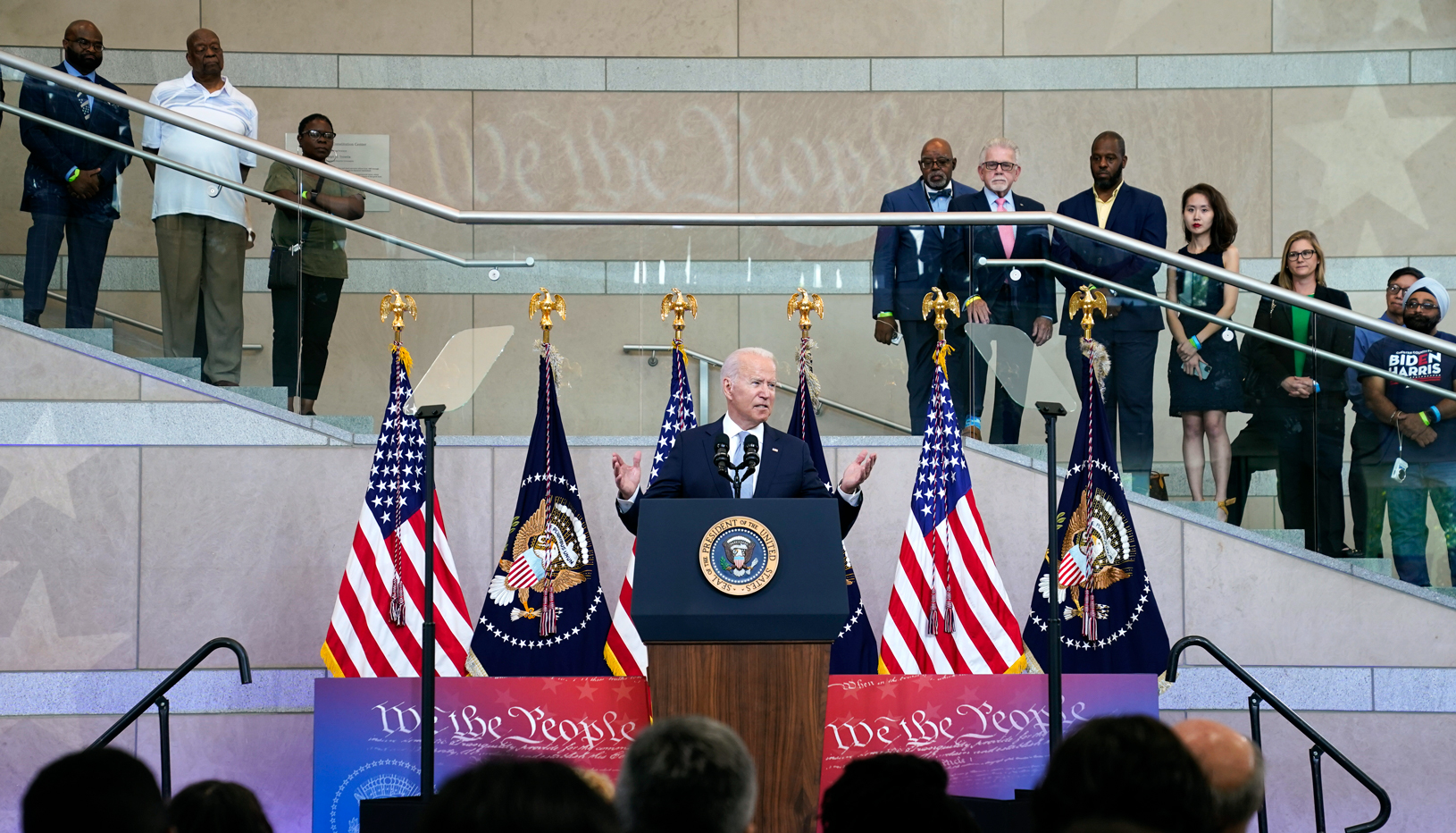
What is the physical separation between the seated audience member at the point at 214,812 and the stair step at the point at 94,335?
16.5ft

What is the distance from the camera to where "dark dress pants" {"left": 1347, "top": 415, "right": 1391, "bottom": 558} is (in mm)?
6512

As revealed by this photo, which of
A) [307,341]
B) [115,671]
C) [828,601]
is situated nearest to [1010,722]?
[828,601]

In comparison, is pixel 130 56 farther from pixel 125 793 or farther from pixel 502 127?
pixel 125 793

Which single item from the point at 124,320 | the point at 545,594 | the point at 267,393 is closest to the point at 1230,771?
the point at 545,594

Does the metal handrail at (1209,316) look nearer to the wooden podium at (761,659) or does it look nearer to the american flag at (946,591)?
the american flag at (946,591)

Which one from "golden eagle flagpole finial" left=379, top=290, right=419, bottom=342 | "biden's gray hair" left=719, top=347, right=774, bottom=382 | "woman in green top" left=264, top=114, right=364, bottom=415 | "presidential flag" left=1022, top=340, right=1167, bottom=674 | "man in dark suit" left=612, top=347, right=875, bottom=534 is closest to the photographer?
"man in dark suit" left=612, top=347, right=875, bottom=534

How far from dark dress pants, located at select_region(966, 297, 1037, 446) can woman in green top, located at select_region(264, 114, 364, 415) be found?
9.19 feet

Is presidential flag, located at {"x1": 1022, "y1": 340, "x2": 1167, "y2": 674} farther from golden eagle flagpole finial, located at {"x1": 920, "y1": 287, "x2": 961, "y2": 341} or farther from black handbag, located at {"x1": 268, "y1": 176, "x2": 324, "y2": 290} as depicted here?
black handbag, located at {"x1": 268, "y1": 176, "x2": 324, "y2": 290}

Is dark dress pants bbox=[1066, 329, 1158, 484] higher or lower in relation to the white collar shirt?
lower

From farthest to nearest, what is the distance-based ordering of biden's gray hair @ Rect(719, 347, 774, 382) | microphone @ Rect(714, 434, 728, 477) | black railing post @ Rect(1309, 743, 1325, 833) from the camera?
black railing post @ Rect(1309, 743, 1325, 833), biden's gray hair @ Rect(719, 347, 774, 382), microphone @ Rect(714, 434, 728, 477)

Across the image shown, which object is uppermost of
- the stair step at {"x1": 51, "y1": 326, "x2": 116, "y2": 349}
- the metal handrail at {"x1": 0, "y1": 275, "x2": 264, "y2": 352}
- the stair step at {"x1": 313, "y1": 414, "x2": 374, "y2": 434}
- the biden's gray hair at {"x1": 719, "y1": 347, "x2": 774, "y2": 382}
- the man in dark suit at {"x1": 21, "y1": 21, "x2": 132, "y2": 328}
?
the man in dark suit at {"x1": 21, "y1": 21, "x2": 132, "y2": 328}

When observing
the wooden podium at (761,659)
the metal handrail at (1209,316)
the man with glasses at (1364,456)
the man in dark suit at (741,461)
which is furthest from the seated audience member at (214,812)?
the man with glasses at (1364,456)

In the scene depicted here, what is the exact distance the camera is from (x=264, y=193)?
6543mm

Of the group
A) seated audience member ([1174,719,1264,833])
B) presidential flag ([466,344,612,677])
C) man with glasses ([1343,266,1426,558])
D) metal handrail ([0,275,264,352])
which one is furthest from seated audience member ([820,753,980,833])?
metal handrail ([0,275,264,352])
